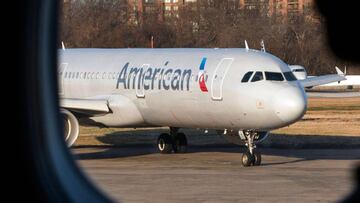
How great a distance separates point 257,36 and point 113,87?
32.9 meters

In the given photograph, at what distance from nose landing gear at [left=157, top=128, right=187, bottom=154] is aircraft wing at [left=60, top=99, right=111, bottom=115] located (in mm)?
1441

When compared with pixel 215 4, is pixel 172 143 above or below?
above

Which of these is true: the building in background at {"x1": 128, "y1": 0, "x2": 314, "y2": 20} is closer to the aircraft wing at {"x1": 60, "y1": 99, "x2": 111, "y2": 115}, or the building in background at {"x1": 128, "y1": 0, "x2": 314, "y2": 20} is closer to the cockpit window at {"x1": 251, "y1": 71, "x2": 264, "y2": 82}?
the aircraft wing at {"x1": 60, "y1": 99, "x2": 111, "y2": 115}

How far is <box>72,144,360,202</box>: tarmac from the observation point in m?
13.2

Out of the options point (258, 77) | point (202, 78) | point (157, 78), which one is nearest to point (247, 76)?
point (258, 77)

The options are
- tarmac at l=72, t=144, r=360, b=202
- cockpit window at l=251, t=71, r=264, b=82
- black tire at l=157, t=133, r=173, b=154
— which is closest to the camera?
tarmac at l=72, t=144, r=360, b=202

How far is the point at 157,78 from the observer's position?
67.3 feet

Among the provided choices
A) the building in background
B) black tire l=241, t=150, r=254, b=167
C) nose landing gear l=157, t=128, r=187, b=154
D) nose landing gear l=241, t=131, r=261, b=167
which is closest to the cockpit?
nose landing gear l=241, t=131, r=261, b=167

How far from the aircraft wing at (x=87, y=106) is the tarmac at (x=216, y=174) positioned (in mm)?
900

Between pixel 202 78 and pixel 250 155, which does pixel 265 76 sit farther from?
pixel 250 155

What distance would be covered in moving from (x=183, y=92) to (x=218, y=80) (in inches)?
37.2

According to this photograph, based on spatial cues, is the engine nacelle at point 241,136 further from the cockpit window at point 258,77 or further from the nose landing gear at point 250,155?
the cockpit window at point 258,77

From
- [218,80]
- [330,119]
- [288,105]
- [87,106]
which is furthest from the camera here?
[330,119]

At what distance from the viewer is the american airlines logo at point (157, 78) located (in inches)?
777
